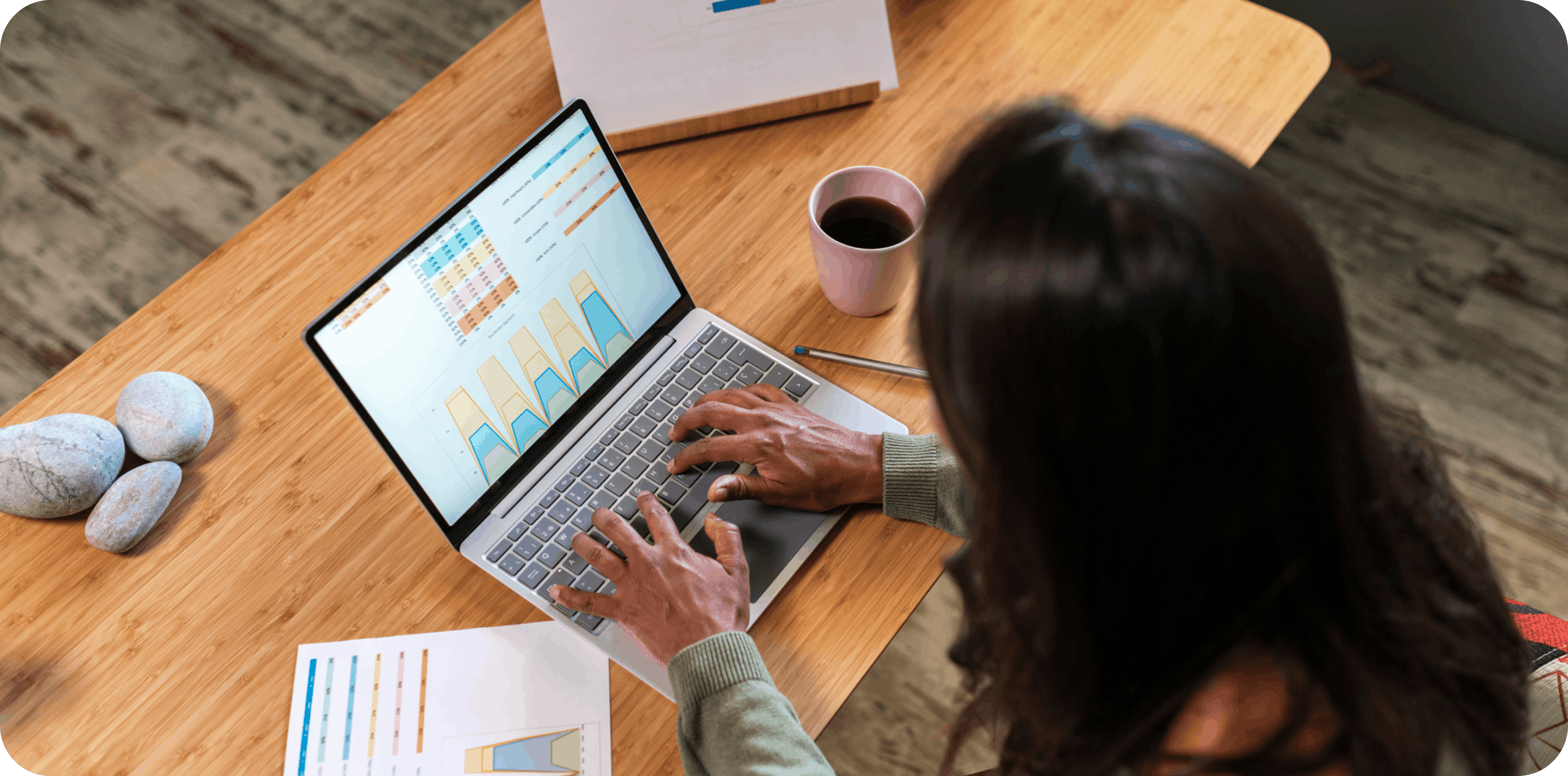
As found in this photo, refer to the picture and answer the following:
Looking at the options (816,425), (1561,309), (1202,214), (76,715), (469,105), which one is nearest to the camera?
(1202,214)

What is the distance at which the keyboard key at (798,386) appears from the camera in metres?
0.89

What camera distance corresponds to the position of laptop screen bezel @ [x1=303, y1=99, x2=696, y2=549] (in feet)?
2.24

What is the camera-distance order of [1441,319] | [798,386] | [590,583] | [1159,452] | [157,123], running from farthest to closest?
1. [157,123]
2. [1441,319]
3. [798,386]
4. [590,583]
5. [1159,452]

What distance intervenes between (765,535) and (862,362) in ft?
0.66

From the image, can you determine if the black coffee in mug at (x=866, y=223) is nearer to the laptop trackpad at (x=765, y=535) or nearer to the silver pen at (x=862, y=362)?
the silver pen at (x=862, y=362)

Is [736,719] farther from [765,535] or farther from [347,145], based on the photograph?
[347,145]

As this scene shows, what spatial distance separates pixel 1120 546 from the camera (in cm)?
45

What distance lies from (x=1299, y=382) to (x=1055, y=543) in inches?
5.2

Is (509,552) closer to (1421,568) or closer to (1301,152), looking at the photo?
(1421,568)

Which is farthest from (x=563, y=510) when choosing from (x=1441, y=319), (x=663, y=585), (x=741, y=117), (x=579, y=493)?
(x=1441, y=319)

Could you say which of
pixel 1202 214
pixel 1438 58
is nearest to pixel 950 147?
pixel 1202 214

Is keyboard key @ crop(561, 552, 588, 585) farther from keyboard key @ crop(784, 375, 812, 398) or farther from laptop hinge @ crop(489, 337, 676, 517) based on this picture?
keyboard key @ crop(784, 375, 812, 398)

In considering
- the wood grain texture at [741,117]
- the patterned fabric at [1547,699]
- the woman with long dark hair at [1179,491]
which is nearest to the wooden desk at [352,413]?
the wood grain texture at [741,117]

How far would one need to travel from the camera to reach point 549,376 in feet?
2.68
